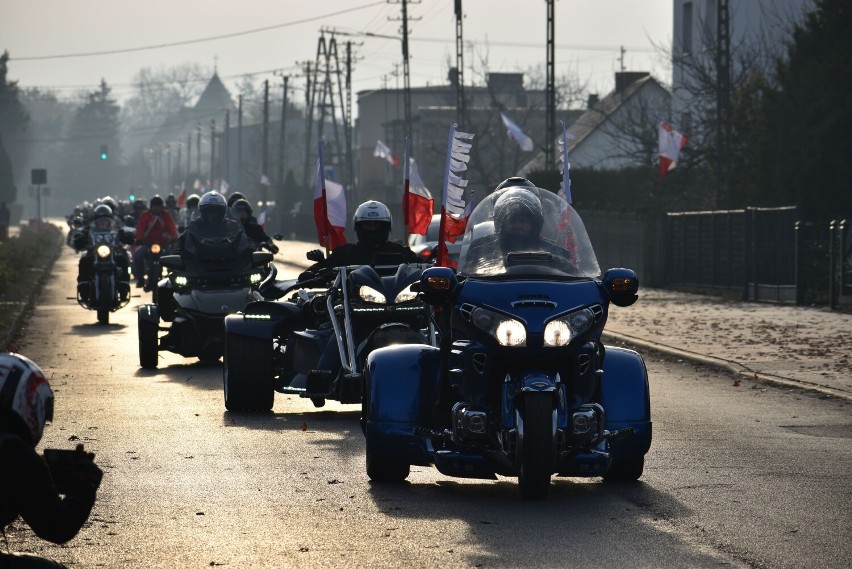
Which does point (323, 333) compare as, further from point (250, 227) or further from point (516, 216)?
point (250, 227)

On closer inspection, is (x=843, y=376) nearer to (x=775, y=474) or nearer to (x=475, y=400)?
(x=775, y=474)

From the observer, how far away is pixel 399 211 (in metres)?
74.7

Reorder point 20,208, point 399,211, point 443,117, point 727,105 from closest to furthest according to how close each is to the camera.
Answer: point 727,105
point 399,211
point 443,117
point 20,208

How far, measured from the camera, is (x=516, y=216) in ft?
31.6

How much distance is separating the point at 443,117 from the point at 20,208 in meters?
51.4

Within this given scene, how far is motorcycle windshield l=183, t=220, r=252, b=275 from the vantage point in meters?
18.9

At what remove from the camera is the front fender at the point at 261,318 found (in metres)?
13.6

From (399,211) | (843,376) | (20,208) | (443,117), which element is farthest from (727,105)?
(20,208)

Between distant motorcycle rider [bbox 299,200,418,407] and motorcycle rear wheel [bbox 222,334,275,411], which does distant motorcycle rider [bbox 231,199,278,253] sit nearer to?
distant motorcycle rider [bbox 299,200,418,407]

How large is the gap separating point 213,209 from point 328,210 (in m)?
1.53

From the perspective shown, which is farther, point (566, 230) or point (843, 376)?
point (843, 376)

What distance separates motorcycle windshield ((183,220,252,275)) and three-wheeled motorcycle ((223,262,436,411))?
454 cm

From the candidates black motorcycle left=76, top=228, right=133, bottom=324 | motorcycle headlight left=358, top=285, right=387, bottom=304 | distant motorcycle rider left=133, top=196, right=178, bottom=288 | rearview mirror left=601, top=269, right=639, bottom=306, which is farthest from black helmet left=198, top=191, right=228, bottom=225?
distant motorcycle rider left=133, top=196, right=178, bottom=288

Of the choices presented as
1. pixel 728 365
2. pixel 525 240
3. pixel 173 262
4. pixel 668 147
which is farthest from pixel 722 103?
pixel 525 240
